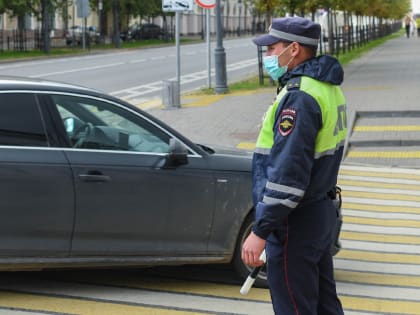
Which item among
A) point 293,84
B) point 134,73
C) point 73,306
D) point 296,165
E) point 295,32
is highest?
point 295,32

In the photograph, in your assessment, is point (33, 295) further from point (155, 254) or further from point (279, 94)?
point (279, 94)

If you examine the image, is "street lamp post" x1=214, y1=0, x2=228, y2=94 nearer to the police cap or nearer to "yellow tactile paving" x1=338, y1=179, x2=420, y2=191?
"yellow tactile paving" x1=338, y1=179, x2=420, y2=191

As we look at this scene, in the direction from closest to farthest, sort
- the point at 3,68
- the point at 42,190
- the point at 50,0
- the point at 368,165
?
the point at 42,190 → the point at 368,165 → the point at 3,68 → the point at 50,0

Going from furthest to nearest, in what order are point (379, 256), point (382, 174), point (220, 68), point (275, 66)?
point (220, 68) < point (382, 174) < point (379, 256) < point (275, 66)

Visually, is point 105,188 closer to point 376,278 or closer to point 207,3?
point 376,278

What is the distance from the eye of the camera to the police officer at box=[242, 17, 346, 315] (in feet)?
13.8

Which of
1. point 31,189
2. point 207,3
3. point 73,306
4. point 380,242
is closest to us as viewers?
point 31,189

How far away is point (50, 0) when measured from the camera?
5453 cm

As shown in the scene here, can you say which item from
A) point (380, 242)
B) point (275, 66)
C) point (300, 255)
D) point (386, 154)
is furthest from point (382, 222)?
point (275, 66)

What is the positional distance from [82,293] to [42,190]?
887mm

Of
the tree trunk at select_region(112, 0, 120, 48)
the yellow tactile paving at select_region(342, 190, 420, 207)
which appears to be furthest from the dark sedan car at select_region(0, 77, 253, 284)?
the tree trunk at select_region(112, 0, 120, 48)

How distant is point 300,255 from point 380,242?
4.67 m

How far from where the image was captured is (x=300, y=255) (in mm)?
4406

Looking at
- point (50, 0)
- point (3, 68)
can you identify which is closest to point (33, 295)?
point (3, 68)
